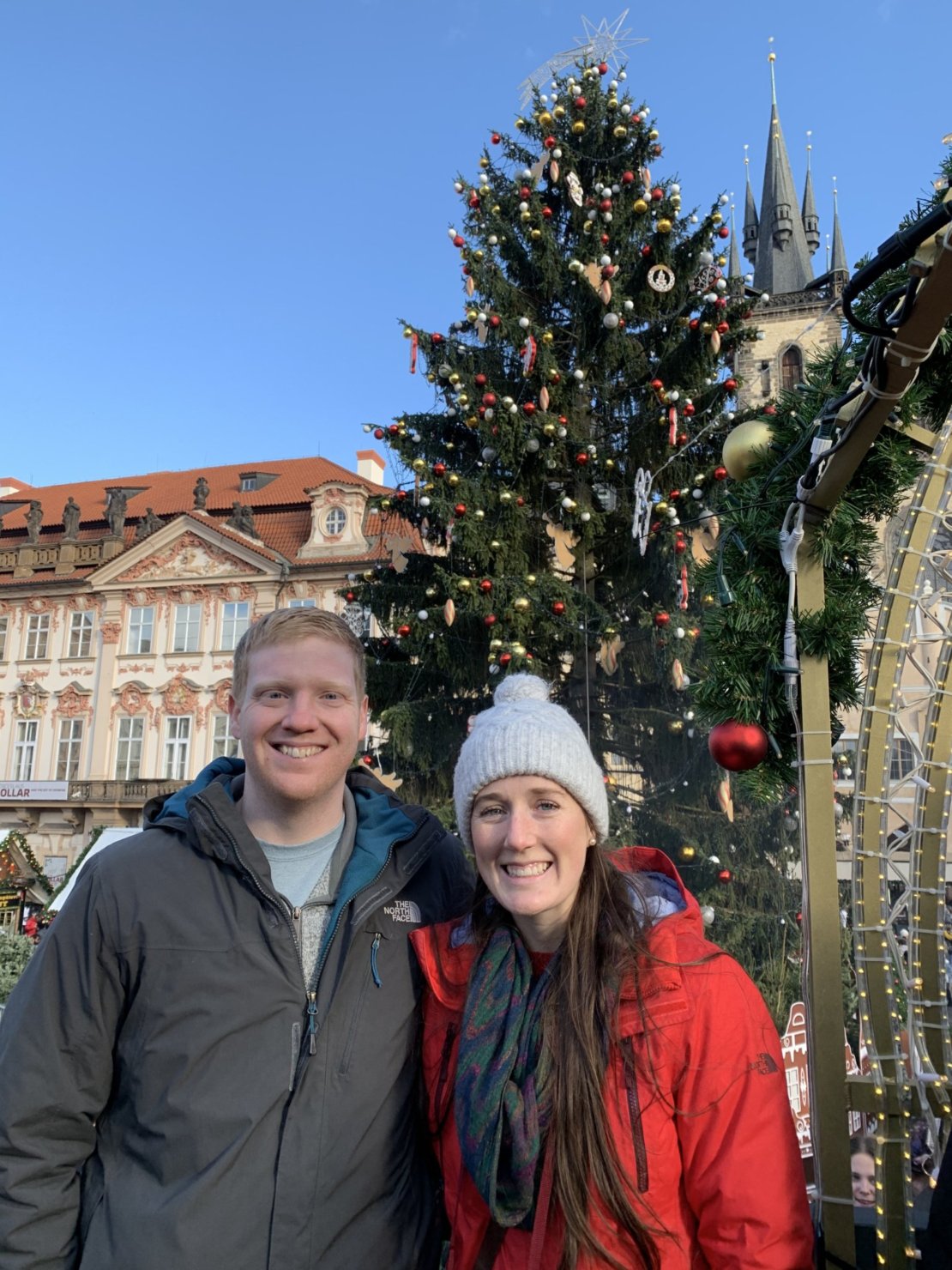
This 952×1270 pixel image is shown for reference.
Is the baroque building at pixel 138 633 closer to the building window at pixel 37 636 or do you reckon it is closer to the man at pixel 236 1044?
the building window at pixel 37 636

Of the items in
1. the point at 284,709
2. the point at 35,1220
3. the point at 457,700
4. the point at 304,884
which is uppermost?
the point at 457,700

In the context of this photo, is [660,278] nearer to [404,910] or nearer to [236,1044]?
[404,910]

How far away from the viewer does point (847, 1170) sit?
166cm

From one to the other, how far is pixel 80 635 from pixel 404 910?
2712 centimetres

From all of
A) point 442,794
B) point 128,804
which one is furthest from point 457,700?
point 128,804

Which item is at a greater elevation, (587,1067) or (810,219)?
(810,219)

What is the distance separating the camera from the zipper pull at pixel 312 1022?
1667mm

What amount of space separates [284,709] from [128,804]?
79.9 feet

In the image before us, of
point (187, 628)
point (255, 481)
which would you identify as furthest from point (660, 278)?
point (255, 481)

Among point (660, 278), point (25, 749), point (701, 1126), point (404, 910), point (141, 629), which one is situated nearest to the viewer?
point (701, 1126)

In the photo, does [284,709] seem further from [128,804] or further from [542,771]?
[128,804]

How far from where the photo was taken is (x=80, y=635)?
86.9ft

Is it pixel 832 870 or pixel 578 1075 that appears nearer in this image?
pixel 578 1075

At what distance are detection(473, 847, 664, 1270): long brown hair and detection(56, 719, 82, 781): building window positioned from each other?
2648cm
